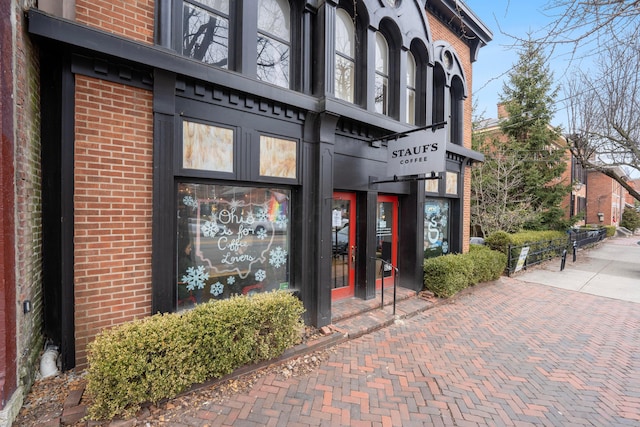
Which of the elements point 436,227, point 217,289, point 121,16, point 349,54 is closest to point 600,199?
point 436,227

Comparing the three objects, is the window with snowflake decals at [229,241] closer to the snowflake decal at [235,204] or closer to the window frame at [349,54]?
the snowflake decal at [235,204]

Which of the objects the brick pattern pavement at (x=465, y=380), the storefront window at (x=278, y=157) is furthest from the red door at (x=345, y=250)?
the storefront window at (x=278, y=157)

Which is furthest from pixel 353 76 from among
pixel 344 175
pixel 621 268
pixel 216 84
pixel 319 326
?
pixel 621 268

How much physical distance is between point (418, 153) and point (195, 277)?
4.45 metres

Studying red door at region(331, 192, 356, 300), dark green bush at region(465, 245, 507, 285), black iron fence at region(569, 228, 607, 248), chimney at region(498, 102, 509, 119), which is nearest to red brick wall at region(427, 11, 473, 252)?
dark green bush at region(465, 245, 507, 285)

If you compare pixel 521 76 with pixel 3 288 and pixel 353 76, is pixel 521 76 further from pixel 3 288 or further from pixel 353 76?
pixel 3 288

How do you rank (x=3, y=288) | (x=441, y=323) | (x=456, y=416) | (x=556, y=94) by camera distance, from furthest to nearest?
(x=556, y=94) → (x=441, y=323) → (x=456, y=416) → (x=3, y=288)

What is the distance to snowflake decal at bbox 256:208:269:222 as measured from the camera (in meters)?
4.50

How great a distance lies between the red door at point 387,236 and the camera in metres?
6.66

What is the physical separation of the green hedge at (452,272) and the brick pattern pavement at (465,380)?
1059 mm

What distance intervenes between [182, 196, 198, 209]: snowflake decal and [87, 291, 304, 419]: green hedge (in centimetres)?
140

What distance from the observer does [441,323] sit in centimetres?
527

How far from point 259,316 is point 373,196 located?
11.5ft

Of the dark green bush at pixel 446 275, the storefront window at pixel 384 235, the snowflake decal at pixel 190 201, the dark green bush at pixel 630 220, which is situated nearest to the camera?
the snowflake decal at pixel 190 201
